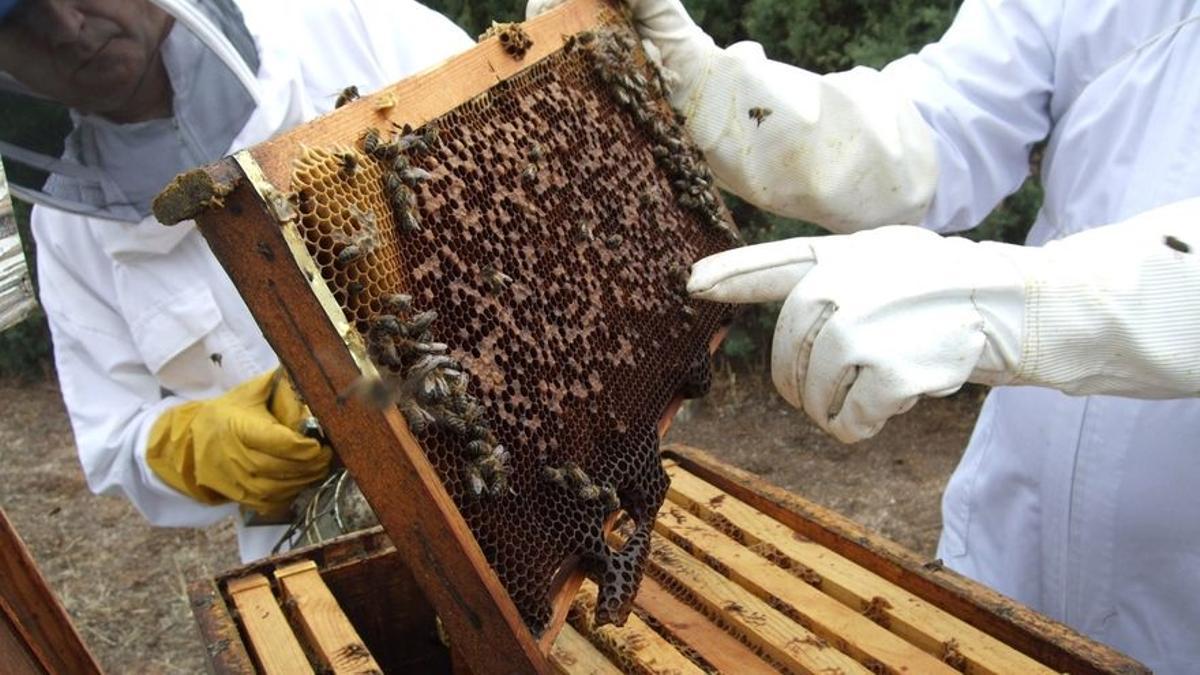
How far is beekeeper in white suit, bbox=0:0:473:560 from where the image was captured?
2.71 meters

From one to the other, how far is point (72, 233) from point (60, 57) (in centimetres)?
80

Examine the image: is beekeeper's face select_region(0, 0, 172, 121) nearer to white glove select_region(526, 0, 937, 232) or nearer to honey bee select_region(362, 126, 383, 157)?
white glove select_region(526, 0, 937, 232)

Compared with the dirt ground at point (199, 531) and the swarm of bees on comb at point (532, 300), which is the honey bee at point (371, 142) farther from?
the dirt ground at point (199, 531)

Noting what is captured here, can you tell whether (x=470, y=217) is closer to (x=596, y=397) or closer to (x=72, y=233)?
(x=596, y=397)

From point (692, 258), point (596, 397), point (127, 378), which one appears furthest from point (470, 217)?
point (127, 378)

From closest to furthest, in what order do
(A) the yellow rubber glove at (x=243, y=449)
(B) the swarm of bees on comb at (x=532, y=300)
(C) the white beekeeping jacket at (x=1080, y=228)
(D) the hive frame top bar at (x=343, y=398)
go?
(D) the hive frame top bar at (x=343, y=398), (B) the swarm of bees on comb at (x=532, y=300), (C) the white beekeeping jacket at (x=1080, y=228), (A) the yellow rubber glove at (x=243, y=449)

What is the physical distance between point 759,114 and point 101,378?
2.39 m

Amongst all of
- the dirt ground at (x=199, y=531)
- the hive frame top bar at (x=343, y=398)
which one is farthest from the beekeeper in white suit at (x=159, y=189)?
the dirt ground at (x=199, y=531)

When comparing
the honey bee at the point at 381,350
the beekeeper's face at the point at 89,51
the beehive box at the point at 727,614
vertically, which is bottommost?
the beehive box at the point at 727,614

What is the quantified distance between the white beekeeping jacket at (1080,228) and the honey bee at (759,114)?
48 centimetres

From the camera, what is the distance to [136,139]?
2904 mm

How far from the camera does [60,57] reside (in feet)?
8.55

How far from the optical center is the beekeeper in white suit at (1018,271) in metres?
1.69

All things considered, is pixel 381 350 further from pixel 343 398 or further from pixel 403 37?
pixel 403 37
